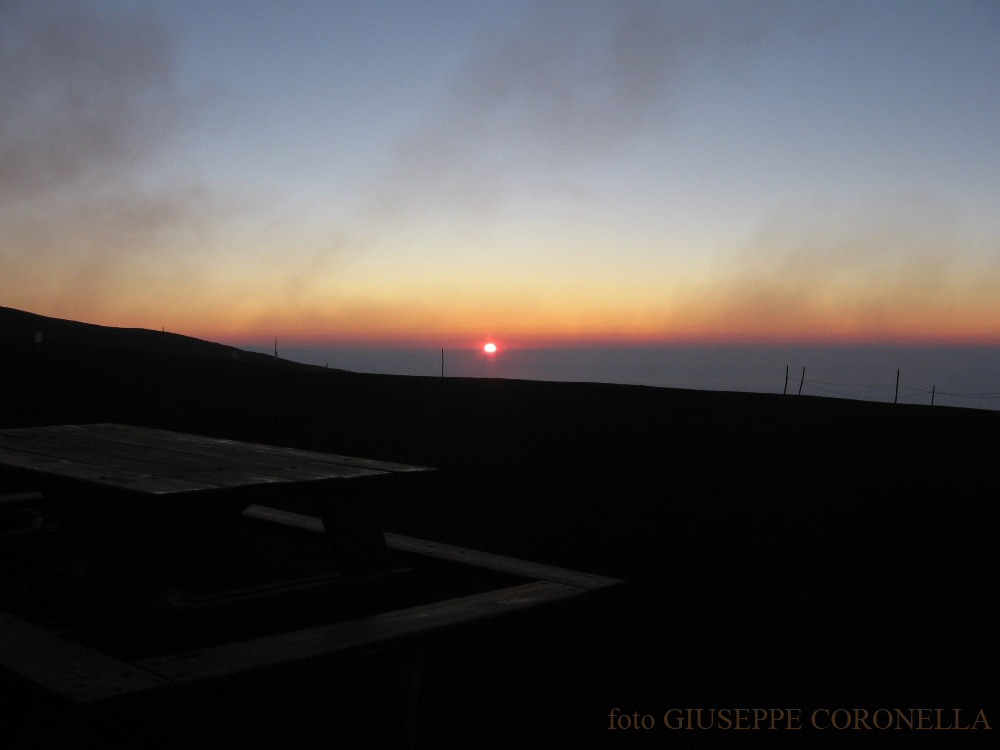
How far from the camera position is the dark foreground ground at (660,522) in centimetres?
296

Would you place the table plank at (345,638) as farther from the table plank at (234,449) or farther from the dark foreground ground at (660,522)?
the table plank at (234,449)

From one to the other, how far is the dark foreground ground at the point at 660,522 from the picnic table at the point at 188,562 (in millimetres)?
386

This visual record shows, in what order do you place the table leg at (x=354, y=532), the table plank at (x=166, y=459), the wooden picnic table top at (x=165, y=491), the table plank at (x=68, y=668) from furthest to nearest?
the table leg at (x=354, y=532) → the table plank at (x=166, y=459) → the wooden picnic table top at (x=165, y=491) → the table plank at (x=68, y=668)

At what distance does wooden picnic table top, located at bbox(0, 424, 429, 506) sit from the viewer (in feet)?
7.86

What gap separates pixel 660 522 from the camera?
548 centimetres

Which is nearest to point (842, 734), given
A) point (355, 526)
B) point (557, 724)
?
point (557, 724)

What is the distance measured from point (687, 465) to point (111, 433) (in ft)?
15.0

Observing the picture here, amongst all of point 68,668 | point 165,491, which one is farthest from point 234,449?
point 68,668

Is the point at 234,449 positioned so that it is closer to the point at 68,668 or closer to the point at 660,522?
the point at 68,668

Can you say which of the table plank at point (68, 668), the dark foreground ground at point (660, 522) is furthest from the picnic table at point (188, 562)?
the dark foreground ground at point (660, 522)

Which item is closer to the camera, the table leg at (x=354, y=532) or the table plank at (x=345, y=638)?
the table plank at (x=345, y=638)

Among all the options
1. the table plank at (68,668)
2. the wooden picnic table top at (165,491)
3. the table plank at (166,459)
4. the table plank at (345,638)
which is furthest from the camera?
the table plank at (166,459)

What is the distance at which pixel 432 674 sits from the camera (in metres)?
3.10

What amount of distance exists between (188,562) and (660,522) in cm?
328
